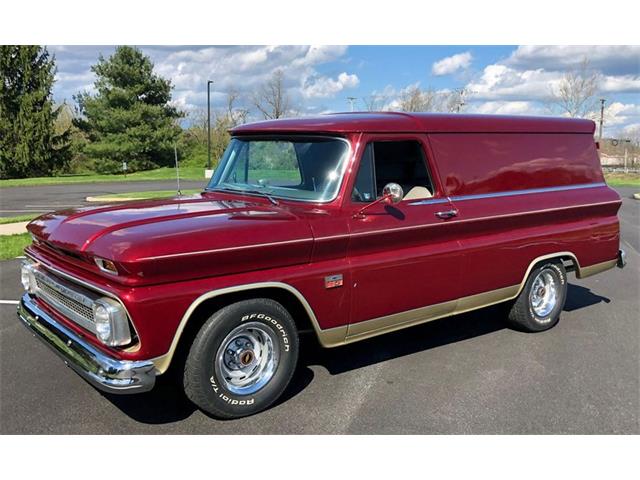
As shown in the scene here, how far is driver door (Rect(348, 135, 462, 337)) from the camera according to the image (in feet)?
13.1

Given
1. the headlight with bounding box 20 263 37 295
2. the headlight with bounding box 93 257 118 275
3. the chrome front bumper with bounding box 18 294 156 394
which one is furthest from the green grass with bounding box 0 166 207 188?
the headlight with bounding box 93 257 118 275

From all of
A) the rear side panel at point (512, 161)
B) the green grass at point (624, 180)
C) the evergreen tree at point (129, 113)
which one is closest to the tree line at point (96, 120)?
the evergreen tree at point (129, 113)

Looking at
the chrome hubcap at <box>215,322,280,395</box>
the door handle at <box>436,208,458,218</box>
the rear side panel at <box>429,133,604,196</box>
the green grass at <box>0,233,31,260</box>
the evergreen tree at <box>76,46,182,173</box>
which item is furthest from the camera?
the evergreen tree at <box>76,46,182,173</box>

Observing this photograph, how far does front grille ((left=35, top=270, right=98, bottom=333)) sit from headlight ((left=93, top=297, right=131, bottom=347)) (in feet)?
0.49

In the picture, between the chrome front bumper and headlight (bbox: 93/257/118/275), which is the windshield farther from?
the chrome front bumper

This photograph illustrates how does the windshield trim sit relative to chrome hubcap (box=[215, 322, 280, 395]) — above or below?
above

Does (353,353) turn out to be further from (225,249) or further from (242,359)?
(225,249)

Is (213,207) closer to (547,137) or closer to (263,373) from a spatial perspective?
(263,373)

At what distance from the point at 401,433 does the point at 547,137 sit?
11.4 feet

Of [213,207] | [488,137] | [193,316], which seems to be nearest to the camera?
[193,316]

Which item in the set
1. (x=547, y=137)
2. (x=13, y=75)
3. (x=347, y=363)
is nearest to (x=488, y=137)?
(x=547, y=137)

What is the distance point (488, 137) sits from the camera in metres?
4.94

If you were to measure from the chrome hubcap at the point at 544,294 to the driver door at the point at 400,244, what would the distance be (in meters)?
1.34

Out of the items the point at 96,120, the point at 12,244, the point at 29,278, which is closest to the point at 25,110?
the point at 96,120
